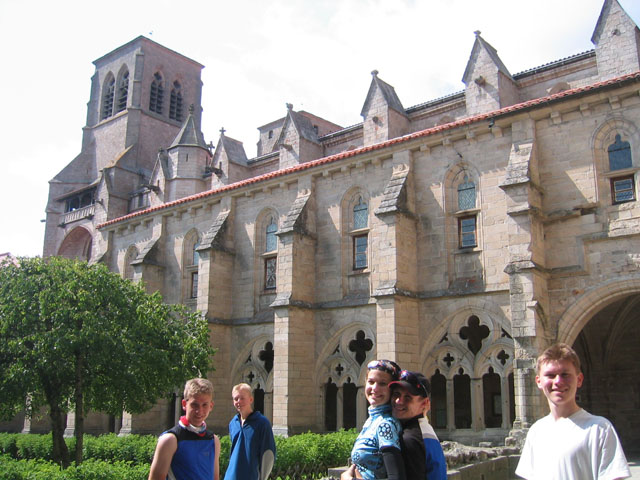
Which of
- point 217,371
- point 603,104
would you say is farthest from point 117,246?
point 603,104

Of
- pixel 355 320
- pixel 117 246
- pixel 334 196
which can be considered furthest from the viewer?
pixel 117 246

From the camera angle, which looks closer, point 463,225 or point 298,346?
point 463,225

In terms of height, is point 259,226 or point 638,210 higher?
point 259,226

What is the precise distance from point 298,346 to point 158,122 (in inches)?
1277

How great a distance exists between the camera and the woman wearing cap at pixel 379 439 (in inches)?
153

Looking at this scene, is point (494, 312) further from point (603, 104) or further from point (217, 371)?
point (217, 371)

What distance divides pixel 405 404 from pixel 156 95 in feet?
157

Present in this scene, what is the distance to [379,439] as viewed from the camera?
4016mm

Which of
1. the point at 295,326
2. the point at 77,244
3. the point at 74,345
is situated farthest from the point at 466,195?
the point at 77,244

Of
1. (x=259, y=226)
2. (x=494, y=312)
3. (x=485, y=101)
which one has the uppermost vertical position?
(x=485, y=101)

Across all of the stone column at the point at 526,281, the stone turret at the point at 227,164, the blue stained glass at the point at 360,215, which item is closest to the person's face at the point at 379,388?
the stone column at the point at 526,281

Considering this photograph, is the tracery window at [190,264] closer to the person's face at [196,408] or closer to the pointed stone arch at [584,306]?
the pointed stone arch at [584,306]

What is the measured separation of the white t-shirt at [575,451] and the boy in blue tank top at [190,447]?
256 cm

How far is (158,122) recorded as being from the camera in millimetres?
47844
